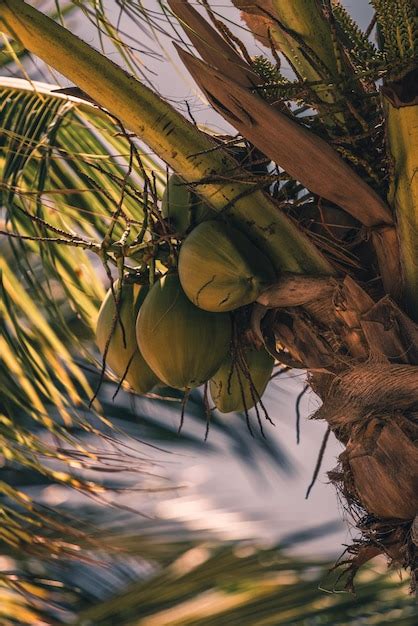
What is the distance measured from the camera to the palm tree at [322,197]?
5.67 feet

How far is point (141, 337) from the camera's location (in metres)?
1.81

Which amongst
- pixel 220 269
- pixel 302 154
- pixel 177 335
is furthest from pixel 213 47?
pixel 177 335

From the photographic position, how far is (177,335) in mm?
1797

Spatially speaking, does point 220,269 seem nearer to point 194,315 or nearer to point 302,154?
point 194,315

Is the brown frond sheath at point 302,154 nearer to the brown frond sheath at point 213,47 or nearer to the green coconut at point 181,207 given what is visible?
the brown frond sheath at point 213,47

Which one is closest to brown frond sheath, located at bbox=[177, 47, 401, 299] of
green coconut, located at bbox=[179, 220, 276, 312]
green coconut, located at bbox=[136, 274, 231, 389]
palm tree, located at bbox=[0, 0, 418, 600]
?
palm tree, located at bbox=[0, 0, 418, 600]

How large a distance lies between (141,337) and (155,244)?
191 mm

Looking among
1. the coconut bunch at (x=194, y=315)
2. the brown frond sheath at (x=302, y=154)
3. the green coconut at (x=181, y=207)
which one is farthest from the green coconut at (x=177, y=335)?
the brown frond sheath at (x=302, y=154)

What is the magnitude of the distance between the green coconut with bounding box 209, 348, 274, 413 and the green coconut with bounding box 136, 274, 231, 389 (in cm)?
8

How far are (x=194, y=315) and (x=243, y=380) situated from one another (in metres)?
0.20

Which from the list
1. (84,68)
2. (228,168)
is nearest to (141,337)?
(228,168)

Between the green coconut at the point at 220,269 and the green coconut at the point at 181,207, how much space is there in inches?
4.4

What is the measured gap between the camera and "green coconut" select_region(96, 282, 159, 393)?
6.29 feet

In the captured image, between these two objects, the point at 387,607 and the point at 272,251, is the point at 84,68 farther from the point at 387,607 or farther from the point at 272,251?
the point at 387,607
